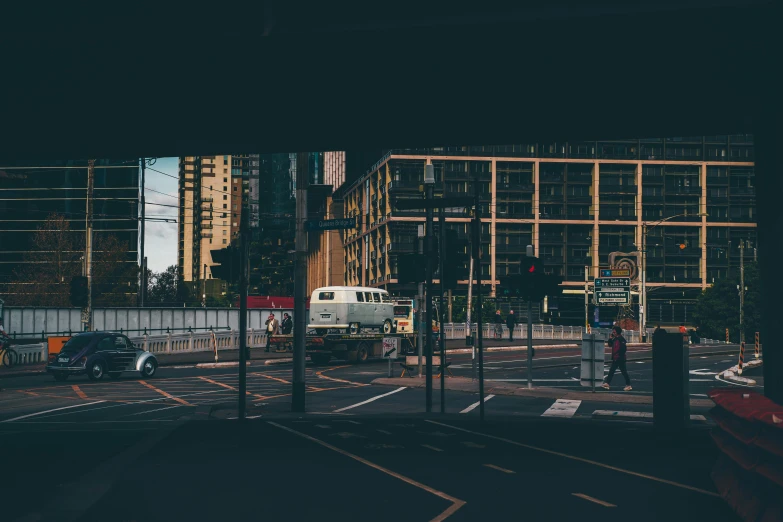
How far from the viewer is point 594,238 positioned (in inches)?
3976

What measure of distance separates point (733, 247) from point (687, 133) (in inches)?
3580

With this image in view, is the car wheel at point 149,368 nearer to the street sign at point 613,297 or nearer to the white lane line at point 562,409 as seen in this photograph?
the white lane line at point 562,409

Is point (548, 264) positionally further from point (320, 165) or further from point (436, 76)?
point (436, 76)

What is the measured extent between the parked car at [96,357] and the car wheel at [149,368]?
0.07 m

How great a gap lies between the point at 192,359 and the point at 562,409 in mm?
24293

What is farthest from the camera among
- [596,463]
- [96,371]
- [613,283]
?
[613,283]

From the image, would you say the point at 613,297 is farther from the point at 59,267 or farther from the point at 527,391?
the point at 59,267

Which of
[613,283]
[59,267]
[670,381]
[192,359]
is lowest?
[192,359]

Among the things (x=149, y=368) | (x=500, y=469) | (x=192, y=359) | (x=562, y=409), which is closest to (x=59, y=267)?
(x=192, y=359)

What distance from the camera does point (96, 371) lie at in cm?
3047

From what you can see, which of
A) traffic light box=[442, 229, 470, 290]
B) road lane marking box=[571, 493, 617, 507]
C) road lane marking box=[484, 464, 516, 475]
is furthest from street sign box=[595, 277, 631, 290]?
road lane marking box=[571, 493, 617, 507]

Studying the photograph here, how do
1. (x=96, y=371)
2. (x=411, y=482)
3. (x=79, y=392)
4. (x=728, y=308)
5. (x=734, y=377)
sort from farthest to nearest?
(x=728, y=308), (x=734, y=377), (x=96, y=371), (x=79, y=392), (x=411, y=482)

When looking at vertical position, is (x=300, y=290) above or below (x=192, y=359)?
above

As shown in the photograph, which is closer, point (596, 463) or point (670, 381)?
point (596, 463)
